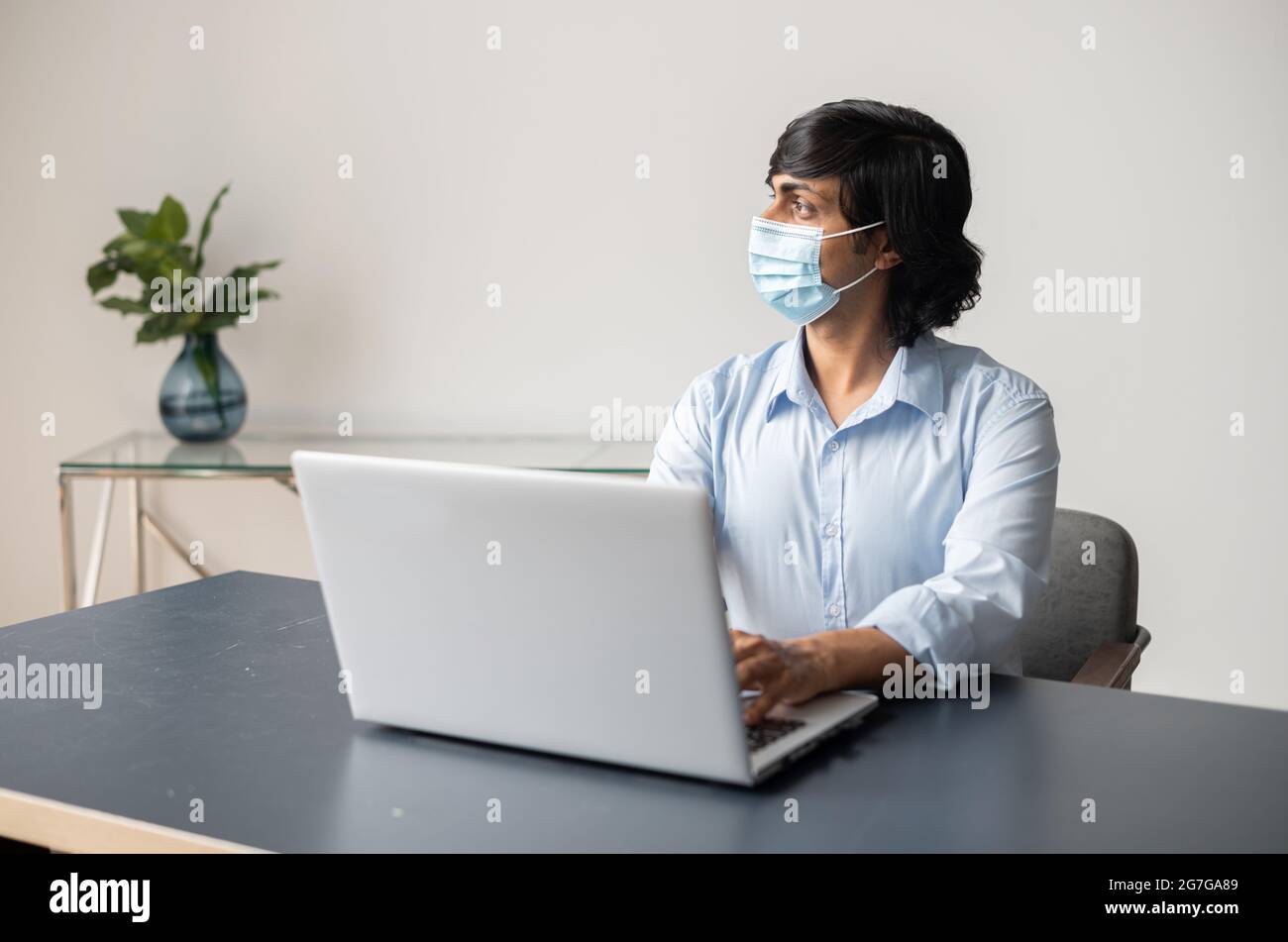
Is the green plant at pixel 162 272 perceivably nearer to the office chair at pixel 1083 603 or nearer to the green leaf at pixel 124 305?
the green leaf at pixel 124 305

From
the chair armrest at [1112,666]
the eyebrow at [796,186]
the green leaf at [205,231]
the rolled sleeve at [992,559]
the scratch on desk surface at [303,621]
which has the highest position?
the green leaf at [205,231]

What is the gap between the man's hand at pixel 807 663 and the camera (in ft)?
4.20

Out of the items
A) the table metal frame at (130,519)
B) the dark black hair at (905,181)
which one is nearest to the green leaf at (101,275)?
the table metal frame at (130,519)

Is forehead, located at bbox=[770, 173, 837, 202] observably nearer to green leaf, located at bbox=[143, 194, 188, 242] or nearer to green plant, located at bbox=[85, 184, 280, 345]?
green plant, located at bbox=[85, 184, 280, 345]

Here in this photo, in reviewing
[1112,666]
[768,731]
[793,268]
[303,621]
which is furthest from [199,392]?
[768,731]

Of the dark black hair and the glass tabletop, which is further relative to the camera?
the glass tabletop

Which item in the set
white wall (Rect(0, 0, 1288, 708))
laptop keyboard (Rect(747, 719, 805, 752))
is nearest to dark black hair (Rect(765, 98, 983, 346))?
laptop keyboard (Rect(747, 719, 805, 752))

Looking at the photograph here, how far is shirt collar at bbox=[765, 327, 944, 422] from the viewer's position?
185cm

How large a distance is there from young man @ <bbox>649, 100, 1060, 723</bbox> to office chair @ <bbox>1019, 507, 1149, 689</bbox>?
25cm

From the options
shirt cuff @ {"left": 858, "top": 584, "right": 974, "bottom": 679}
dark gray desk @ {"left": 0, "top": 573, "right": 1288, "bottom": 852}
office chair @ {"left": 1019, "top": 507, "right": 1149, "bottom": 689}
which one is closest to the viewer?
dark gray desk @ {"left": 0, "top": 573, "right": 1288, "bottom": 852}

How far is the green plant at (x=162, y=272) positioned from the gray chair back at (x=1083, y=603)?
2.33 m

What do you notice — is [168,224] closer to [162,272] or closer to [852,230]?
[162,272]

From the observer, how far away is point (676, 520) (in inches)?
43.3
